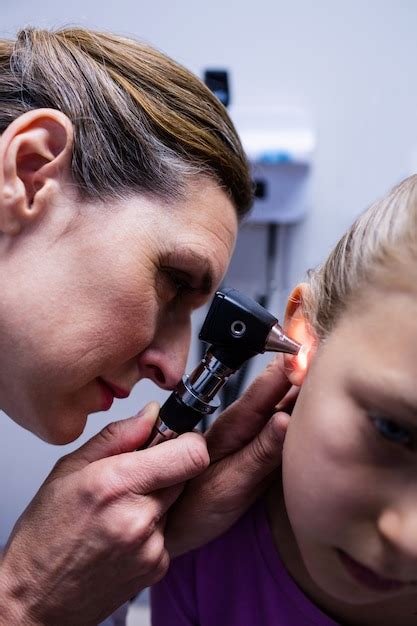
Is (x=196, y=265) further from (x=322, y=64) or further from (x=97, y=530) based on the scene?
(x=322, y=64)

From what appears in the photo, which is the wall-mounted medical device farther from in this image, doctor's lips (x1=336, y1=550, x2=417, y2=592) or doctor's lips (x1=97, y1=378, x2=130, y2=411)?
doctor's lips (x1=336, y1=550, x2=417, y2=592)

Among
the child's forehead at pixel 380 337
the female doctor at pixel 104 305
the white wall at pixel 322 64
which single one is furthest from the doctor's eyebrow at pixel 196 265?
the white wall at pixel 322 64

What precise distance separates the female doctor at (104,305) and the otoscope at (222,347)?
0.12 feet

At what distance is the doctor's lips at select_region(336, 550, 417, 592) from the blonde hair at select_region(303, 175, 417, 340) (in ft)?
0.76

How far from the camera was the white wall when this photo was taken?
1.47 m

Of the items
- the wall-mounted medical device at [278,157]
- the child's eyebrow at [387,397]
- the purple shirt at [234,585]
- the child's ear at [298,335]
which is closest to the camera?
the child's eyebrow at [387,397]

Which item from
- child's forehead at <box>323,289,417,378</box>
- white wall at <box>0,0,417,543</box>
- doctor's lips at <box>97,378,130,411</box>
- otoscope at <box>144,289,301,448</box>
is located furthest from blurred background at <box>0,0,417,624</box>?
child's forehead at <box>323,289,417,378</box>

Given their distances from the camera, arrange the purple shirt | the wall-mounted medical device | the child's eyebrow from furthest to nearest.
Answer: the wall-mounted medical device → the purple shirt → the child's eyebrow

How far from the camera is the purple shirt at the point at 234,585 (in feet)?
3.07

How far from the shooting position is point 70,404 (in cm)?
99

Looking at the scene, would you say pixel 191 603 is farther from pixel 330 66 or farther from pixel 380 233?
pixel 330 66

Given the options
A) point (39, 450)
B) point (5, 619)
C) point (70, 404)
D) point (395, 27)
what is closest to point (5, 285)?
point (70, 404)

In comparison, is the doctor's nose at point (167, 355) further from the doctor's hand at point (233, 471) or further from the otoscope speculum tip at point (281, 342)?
the otoscope speculum tip at point (281, 342)

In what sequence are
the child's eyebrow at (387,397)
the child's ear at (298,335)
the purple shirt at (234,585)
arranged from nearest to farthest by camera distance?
1. the child's eyebrow at (387,397)
2. the child's ear at (298,335)
3. the purple shirt at (234,585)
